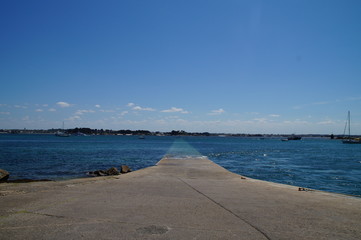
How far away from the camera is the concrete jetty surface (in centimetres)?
583

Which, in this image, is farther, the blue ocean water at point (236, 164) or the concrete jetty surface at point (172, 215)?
the blue ocean water at point (236, 164)

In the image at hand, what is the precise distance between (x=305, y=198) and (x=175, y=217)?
19.0 ft

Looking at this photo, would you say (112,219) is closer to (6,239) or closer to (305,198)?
(6,239)

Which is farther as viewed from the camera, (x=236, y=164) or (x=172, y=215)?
(x=236, y=164)

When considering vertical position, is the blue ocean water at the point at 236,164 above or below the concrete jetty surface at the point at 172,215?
below

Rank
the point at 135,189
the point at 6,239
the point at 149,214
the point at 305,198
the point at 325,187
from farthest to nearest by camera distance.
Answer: the point at 325,187
the point at 135,189
the point at 305,198
the point at 149,214
the point at 6,239

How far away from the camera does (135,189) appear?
11.5m

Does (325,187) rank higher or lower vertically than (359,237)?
lower

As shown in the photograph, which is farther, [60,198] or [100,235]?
[60,198]

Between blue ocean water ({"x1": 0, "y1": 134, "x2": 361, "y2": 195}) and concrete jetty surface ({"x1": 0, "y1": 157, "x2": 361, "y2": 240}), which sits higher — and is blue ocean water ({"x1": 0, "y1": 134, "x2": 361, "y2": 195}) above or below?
below

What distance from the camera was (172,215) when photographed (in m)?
7.23

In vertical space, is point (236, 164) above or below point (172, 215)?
below

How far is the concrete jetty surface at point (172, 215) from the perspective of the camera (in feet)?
19.1

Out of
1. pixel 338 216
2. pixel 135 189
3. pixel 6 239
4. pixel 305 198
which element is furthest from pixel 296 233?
pixel 135 189
